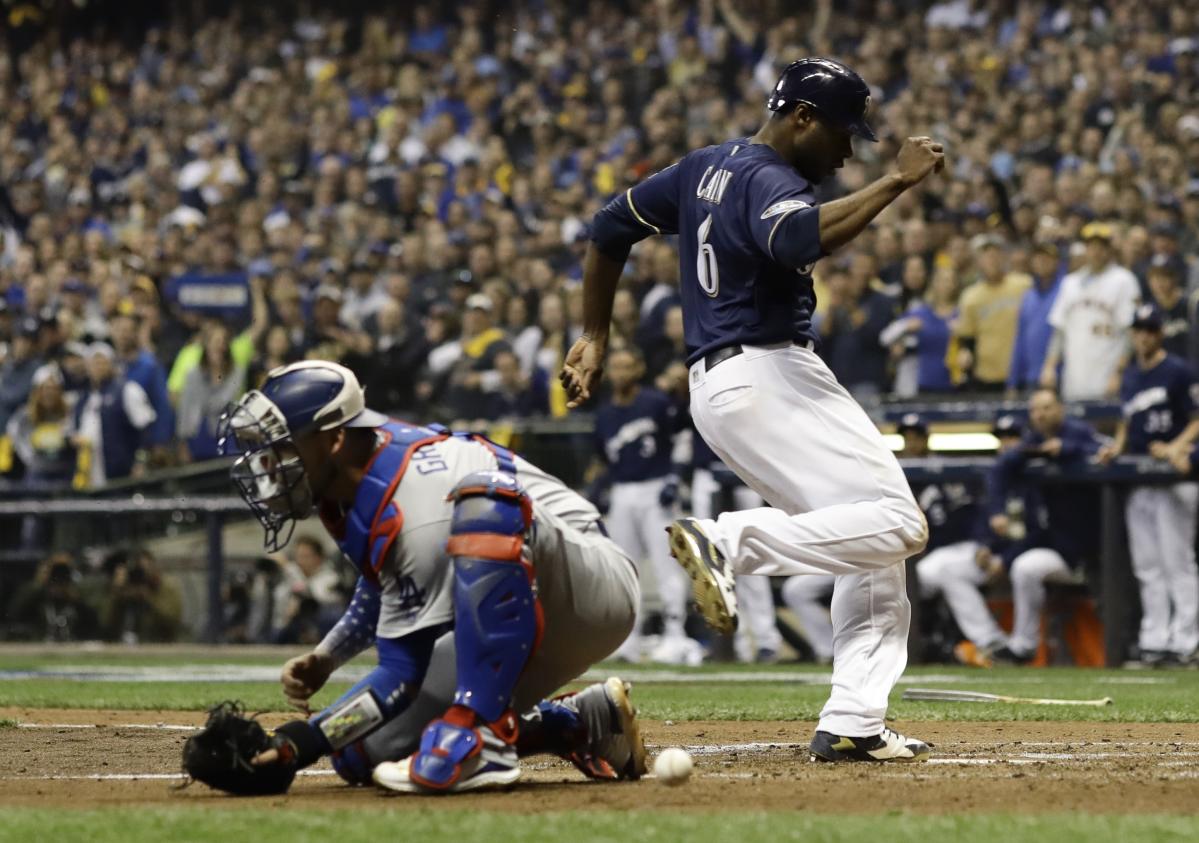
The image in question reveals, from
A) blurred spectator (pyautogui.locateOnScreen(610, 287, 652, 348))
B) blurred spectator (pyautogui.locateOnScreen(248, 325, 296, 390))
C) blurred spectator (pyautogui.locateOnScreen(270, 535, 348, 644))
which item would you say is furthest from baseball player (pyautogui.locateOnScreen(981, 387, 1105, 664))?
blurred spectator (pyautogui.locateOnScreen(248, 325, 296, 390))

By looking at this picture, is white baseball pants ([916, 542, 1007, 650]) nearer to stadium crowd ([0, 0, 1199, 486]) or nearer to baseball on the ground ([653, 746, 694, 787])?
stadium crowd ([0, 0, 1199, 486])

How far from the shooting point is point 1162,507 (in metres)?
11.9

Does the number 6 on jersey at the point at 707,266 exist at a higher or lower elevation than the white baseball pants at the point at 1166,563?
higher

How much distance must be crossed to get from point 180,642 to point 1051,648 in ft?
24.0

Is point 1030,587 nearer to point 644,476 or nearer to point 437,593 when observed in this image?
point 644,476

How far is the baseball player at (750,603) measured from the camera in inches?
507

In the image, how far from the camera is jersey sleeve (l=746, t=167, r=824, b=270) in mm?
5105

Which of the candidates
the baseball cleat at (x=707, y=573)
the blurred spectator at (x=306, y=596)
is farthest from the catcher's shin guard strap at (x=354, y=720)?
the blurred spectator at (x=306, y=596)

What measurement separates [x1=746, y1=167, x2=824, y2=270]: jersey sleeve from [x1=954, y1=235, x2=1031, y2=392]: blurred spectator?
8339mm

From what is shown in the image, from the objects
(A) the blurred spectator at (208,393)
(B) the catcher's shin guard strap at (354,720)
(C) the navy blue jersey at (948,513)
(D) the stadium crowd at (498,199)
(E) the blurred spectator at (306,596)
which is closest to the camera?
(B) the catcher's shin guard strap at (354,720)

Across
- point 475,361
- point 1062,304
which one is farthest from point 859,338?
point 475,361

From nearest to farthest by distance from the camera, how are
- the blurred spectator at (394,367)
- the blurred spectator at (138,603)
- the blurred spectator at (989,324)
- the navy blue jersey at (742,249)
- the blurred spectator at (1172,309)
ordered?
the navy blue jersey at (742,249)
the blurred spectator at (1172,309)
the blurred spectator at (989,324)
the blurred spectator at (394,367)
the blurred spectator at (138,603)

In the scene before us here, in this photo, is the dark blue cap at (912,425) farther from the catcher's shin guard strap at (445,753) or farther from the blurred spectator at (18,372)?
the blurred spectator at (18,372)

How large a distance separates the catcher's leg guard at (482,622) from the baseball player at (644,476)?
27.8 ft
